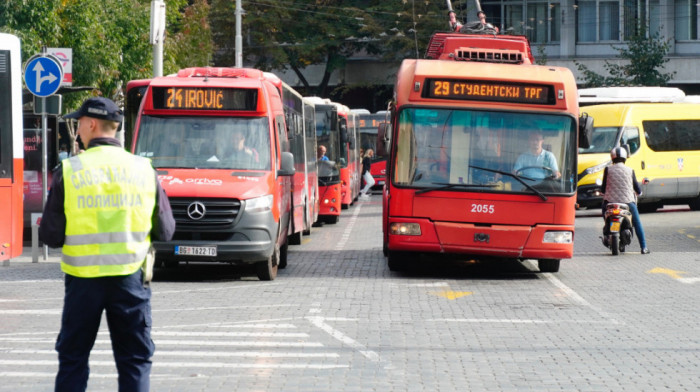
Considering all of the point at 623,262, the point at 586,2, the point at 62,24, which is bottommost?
the point at 623,262

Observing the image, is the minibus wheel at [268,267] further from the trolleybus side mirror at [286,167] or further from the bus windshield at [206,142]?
the bus windshield at [206,142]

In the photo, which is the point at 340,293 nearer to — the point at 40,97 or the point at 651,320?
the point at 651,320

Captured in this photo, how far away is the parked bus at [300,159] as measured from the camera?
60.9ft

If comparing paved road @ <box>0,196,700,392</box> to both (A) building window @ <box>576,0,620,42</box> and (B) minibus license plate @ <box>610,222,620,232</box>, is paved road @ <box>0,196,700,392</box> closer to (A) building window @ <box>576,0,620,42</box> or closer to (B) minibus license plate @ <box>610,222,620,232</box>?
(B) minibus license plate @ <box>610,222,620,232</box>

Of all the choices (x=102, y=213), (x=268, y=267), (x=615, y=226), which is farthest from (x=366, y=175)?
(x=102, y=213)

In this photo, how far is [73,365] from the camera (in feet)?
20.6

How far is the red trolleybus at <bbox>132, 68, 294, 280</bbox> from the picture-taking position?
14.7 metres

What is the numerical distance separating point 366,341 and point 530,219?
5.72m

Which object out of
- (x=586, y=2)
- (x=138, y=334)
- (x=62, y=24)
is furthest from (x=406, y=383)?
(x=586, y=2)

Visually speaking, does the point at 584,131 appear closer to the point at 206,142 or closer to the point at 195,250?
the point at 206,142

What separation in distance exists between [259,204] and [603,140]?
17396 mm

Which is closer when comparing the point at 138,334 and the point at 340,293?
the point at 138,334

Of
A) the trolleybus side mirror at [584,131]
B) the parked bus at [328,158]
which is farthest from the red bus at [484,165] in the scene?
the parked bus at [328,158]

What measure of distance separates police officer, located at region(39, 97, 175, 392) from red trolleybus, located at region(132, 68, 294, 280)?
8.25 m
